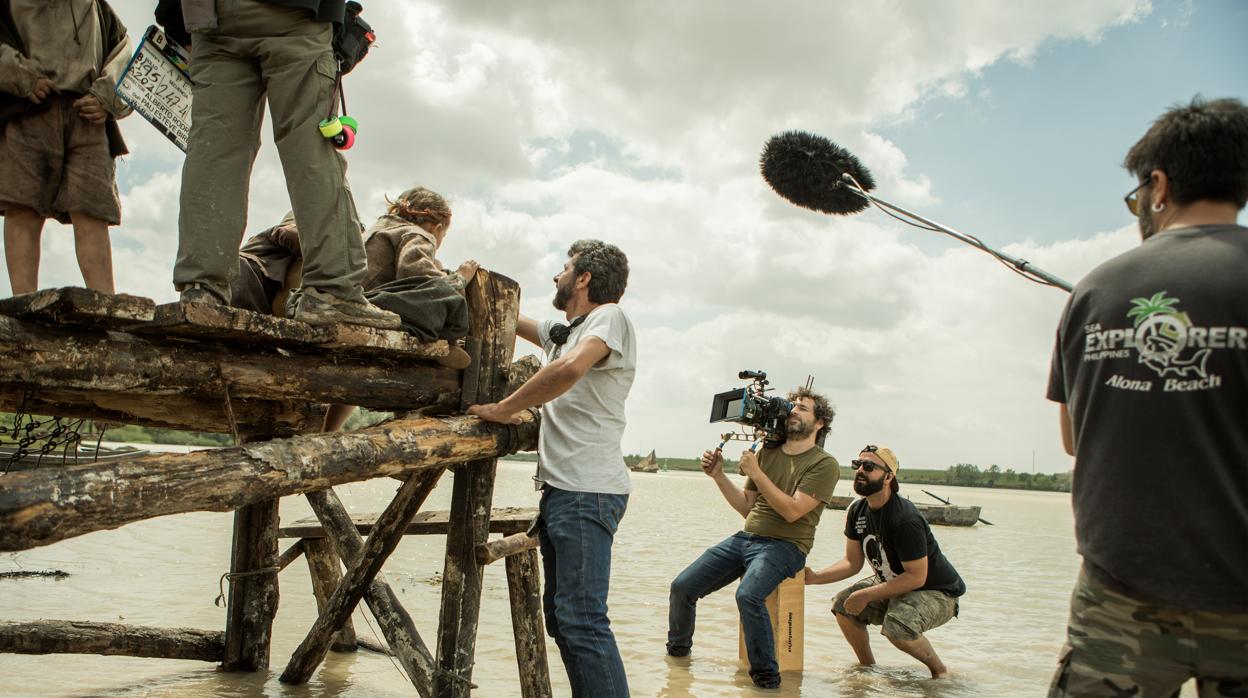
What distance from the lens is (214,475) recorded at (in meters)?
2.95

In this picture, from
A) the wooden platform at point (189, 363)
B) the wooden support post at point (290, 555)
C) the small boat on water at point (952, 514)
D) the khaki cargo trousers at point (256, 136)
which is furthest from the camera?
the small boat on water at point (952, 514)

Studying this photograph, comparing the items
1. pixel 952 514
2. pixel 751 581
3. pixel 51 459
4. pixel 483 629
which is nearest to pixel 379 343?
pixel 751 581

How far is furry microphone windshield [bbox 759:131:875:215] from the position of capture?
4340 millimetres

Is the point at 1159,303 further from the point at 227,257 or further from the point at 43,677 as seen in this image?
the point at 43,677

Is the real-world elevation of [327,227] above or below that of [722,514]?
above

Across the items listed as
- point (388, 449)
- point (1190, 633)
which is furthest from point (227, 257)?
point (1190, 633)

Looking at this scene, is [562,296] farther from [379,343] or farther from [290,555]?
[290,555]

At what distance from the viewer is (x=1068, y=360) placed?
2441mm

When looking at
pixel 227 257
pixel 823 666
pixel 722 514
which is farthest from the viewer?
pixel 722 514

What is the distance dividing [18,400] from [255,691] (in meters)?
2.47

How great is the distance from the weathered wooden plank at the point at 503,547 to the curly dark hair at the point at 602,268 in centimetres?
128

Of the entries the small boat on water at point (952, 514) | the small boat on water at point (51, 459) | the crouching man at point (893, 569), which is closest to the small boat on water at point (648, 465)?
Result: the small boat on water at point (952, 514)

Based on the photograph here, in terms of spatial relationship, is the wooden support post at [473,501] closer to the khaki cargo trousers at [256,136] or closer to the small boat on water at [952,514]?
the khaki cargo trousers at [256,136]

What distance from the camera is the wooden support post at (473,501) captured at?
4.46m
